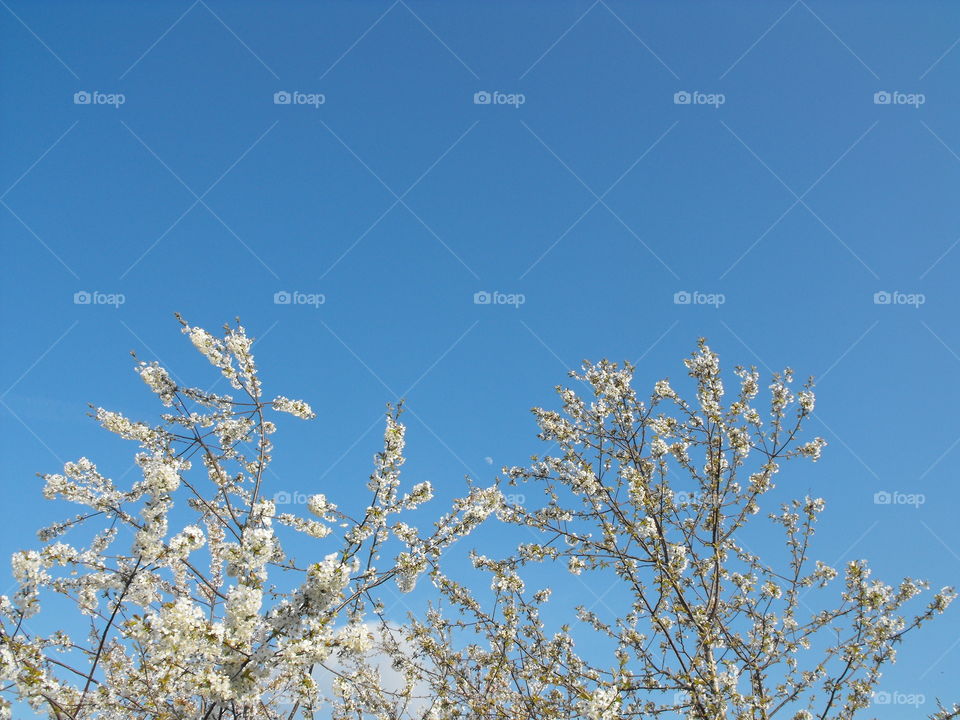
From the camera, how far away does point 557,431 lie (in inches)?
251

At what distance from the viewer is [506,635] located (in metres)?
5.91

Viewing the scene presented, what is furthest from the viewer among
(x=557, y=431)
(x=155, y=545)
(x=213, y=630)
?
(x=557, y=431)

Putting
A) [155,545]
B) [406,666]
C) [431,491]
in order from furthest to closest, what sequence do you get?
[406,666]
[431,491]
[155,545]

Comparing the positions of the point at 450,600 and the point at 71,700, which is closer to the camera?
the point at 71,700

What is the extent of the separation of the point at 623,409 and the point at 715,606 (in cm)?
193

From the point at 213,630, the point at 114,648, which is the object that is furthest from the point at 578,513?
the point at 114,648

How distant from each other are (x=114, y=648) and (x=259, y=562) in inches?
242

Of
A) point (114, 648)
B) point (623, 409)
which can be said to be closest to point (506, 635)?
point (623, 409)

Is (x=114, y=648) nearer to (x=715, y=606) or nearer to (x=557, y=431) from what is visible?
(x=557, y=431)

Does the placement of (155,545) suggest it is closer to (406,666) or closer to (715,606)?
(406,666)

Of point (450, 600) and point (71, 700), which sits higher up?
point (450, 600)

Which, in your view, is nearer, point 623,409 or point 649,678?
point 649,678

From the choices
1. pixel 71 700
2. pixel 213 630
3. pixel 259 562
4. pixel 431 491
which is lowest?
pixel 71 700

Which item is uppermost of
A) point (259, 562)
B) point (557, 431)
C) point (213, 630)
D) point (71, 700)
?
point (557, 431)
